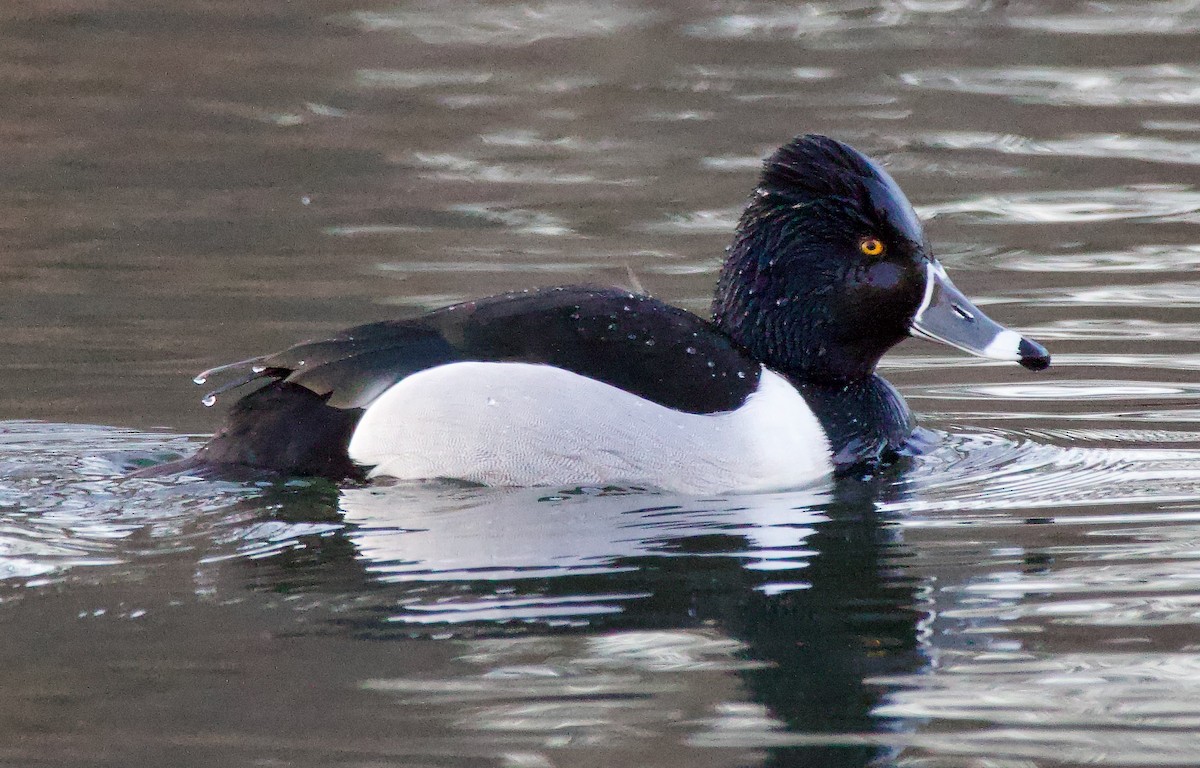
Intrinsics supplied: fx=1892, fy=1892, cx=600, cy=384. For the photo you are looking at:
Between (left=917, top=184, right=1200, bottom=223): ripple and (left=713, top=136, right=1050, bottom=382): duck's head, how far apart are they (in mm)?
4101

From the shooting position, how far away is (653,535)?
574 centimetres

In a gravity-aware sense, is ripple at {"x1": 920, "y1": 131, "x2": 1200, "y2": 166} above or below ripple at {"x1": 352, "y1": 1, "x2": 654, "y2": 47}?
below

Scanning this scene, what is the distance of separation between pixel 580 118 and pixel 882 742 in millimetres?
9003

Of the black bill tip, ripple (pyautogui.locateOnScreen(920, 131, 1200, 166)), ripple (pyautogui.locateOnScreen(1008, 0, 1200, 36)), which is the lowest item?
the black bill tip

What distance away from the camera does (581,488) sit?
6129mm

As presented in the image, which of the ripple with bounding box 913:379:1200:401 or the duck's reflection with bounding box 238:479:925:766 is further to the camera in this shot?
the ripple with bounding box 913:379:1200:401

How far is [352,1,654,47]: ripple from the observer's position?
46.5 feet

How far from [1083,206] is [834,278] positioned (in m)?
4.62

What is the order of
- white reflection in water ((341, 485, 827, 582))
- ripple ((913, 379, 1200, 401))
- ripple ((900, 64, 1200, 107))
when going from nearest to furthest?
1. white reflection in water ((341, 485, 827, 582))
2. ripple ((913, 379, 1200, 401))
3. ripple ((900, 64, 1200, 107))

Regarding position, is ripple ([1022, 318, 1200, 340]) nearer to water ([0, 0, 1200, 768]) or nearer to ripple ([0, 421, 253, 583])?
water ([0, 0, 1200, 768])

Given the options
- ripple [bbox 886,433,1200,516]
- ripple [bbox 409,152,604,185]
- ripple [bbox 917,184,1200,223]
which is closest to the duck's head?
ripple [bbox 886,433,1200,516]

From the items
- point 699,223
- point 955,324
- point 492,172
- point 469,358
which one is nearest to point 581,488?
point 469,358

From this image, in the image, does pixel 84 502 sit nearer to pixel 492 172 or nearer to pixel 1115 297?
pixel 1115 297

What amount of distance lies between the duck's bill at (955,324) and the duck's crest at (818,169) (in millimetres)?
454
